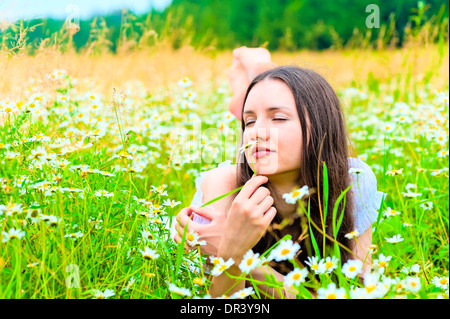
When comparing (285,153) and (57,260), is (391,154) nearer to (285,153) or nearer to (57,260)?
(285,153)

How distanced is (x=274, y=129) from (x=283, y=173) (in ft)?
0.58

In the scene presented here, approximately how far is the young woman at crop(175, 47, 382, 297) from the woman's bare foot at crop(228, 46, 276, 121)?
83 centimetres

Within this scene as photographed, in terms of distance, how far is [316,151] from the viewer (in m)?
1.49

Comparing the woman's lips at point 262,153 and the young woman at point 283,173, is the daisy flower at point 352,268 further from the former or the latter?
the woman's lips at point 262,153

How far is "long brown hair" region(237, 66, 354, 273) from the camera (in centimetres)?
148

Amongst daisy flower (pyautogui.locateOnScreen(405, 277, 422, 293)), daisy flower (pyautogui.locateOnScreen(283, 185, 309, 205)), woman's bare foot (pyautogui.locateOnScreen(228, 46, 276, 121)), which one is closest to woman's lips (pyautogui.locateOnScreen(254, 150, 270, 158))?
daisy flower (pyautogui.locateOnScreen(283, 185, 309, 205))

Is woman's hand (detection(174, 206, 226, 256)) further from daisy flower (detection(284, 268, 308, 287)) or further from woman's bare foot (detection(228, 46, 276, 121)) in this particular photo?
woman's bare foot (detection(228, 46, 276, 121))

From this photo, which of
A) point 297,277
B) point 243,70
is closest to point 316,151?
point 297,277

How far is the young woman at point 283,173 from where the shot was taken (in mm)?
1269

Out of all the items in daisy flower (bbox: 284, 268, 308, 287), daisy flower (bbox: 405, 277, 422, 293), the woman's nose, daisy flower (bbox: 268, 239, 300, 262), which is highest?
the woman's nose

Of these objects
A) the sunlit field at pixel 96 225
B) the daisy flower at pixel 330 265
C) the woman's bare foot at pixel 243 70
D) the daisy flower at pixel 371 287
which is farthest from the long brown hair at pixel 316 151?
the woman's bare foot at pixel 243 70

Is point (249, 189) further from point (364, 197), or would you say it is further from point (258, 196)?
point (364, 197)
